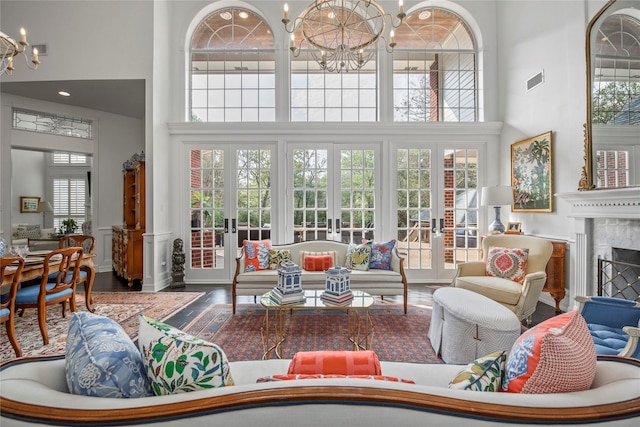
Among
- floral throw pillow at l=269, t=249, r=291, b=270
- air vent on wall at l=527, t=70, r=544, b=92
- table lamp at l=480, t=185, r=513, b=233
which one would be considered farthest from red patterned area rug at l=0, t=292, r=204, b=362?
air vent on wall at l=527, t=70, r=544, b=92

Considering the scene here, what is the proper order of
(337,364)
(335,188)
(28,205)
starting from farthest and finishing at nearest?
(28,205)
(335,188)
(337,364)

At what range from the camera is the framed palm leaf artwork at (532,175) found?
397 cm

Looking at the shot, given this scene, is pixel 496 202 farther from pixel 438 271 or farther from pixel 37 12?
pixel 37 12

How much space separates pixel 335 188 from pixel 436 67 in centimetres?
282

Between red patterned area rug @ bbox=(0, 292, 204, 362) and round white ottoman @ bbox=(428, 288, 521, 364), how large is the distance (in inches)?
110

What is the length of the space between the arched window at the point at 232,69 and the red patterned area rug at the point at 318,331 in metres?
3.33

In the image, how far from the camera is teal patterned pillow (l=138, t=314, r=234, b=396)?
94 cm

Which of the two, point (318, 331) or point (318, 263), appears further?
point (318, 263)

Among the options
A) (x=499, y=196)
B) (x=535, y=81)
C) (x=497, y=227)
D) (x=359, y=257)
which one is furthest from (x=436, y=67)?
(x=359, y=257)

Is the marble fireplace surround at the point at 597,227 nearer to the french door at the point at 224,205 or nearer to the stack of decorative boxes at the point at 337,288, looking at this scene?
the stack of decorative boxes at the point at 337,288

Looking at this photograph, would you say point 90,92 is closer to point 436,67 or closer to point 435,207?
point 436,67

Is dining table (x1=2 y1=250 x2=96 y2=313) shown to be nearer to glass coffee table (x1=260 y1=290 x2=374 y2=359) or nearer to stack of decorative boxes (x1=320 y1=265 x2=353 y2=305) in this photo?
glass coffee table (x1=260 y1=290 x2=374 y2=359)

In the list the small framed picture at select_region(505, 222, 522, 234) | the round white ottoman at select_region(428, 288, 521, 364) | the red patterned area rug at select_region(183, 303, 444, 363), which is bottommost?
the red patterned area rug at select_region(183, 303, 444, 363)

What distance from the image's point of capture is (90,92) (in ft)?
16.9
